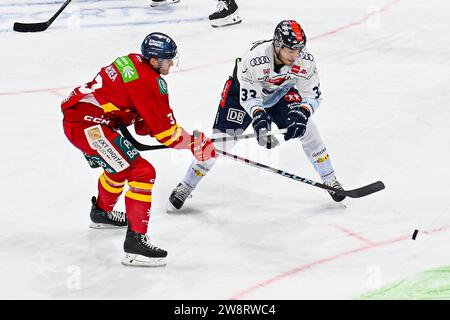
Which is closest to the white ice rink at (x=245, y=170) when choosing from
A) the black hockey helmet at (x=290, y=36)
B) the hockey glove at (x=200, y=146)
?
the hockey glove at (x=200, y=146)

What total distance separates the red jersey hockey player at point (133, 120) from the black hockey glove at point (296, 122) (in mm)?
451

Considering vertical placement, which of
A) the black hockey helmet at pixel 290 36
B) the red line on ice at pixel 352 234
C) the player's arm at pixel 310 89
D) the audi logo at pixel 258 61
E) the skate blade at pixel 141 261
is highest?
the black hockey helmet at pixel 290 36

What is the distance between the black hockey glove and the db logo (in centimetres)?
31

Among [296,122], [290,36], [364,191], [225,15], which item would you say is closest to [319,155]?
[364,191]

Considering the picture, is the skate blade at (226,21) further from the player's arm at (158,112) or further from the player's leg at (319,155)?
the player's arm at (158,112)

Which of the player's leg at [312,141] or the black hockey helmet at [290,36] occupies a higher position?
the black hockey helmet at [290,36]

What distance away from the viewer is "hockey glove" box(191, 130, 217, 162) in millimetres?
4488

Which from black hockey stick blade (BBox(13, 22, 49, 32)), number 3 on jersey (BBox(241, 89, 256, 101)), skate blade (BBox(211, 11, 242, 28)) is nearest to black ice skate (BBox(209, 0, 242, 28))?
skate blade (BBox(211, 11, 242, 28))

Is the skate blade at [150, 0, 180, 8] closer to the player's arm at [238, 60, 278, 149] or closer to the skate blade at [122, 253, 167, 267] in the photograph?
the player's arm at [238, 60, 278, 149]

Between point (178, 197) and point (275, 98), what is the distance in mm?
761

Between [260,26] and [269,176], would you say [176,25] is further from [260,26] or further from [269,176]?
[269,176]

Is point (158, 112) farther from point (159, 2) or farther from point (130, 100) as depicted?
point (159, 2)

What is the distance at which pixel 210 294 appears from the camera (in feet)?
13.7

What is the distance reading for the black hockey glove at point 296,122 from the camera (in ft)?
15.5
